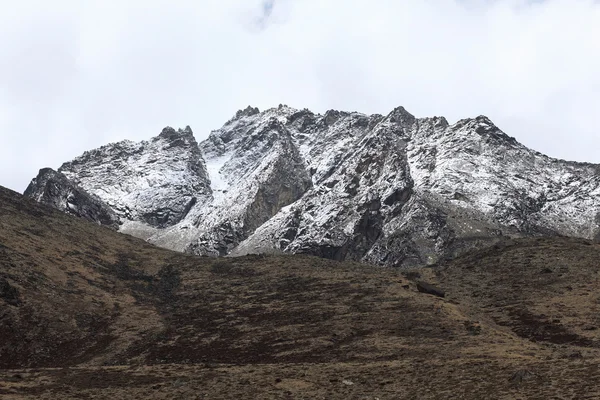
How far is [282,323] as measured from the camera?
59.5m

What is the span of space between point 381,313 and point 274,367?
1856cm

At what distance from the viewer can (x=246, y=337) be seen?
56.2 meters

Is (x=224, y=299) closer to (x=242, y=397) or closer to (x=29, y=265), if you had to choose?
(x=29, y=265)

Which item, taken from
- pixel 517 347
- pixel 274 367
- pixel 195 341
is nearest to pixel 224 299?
pixel 195 341

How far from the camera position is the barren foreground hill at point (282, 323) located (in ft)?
119

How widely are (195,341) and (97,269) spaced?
28.2 m

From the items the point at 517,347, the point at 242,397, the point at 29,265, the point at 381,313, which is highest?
the point at 29,265

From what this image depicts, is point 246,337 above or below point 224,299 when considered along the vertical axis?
below

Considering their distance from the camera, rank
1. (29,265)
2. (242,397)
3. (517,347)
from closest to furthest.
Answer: (242,397), (517,347), (29,265)

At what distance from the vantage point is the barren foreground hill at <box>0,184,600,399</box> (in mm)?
36250

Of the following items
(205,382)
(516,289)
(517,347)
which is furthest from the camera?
(516,289)

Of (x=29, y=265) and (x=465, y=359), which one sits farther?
(x=29, y=265)

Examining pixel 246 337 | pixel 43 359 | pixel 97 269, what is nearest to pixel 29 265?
pixel 97 269

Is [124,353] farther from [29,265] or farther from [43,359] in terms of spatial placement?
[29,265]
